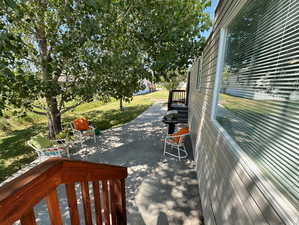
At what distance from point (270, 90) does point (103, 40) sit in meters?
3.15

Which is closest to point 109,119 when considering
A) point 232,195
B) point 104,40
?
point 104,40

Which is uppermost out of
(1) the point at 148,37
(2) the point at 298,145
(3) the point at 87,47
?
(1) the point at 148,37

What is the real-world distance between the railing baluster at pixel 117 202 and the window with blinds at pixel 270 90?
4.27 feet

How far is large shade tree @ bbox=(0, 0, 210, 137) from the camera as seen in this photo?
281cm

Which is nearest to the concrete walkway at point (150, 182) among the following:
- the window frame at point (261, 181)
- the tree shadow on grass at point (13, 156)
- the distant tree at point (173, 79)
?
the tree shadow on grass at point (13, 156)

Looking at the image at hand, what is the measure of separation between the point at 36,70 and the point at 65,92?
3.49ft

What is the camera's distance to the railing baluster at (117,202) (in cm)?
156

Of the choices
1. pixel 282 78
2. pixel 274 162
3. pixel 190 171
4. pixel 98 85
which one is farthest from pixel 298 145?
pixel 98 85

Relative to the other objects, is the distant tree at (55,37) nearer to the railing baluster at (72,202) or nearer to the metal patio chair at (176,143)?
the metal patio chair at (176,143)

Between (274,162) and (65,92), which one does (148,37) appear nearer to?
(65,92)

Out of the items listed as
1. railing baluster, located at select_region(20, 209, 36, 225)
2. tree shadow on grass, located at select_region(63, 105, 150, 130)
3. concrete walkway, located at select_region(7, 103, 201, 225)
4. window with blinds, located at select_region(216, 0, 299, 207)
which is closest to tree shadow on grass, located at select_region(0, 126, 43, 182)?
concrete walkway, located at select_region(7, 103, 201, 225)

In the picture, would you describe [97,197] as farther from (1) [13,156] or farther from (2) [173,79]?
(2) [173,79]

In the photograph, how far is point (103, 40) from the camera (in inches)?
125

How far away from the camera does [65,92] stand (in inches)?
150
